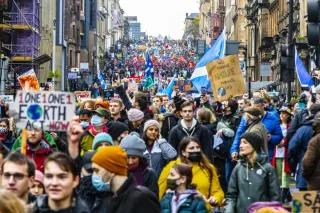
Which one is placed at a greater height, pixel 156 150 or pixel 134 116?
pixel 134 116

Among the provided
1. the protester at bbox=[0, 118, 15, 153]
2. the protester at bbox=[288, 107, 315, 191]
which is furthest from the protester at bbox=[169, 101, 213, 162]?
the protester at bbox=[0, 118, 15, 153]

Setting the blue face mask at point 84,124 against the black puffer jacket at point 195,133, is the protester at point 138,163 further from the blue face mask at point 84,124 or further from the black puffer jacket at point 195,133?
the black puffer jacket at point 195,133

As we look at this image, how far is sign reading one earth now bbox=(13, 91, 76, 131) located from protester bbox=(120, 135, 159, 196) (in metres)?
0.64

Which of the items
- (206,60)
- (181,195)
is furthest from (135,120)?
(206,60)

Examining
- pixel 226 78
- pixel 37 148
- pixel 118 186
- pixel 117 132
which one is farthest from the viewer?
pixel 226 78

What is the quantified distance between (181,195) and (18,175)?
201 cm

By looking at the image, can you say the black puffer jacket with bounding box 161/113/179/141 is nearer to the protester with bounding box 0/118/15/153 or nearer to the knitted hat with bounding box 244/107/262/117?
the knitted hat with bounding box 244/107/262/117

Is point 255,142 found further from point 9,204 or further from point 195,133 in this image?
point 9,204

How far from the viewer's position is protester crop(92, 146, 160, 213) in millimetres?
6922

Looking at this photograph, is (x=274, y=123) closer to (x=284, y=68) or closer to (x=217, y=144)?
(x=217, y=144)

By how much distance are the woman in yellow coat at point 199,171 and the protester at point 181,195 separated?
120 centimetres

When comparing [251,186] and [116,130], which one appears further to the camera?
[116,130]

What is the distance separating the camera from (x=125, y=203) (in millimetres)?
6906

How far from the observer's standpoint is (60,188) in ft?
21.4
